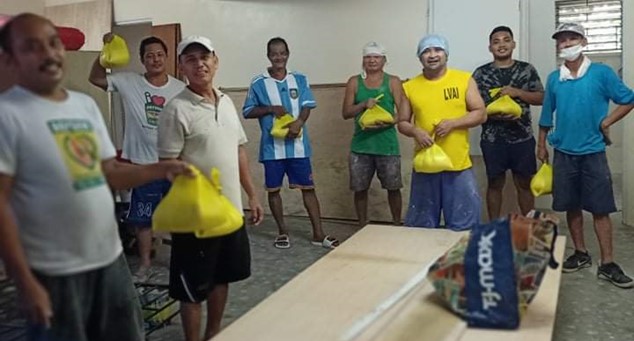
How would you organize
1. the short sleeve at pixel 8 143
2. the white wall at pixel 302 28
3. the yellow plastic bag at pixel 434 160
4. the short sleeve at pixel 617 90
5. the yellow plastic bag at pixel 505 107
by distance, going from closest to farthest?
the short sleeve at pixel 8 143 → the yellow plastic bag at pixel 434 160 → the short sleeve at pixel 617 90 → the yellow plastic bag at pixel 505 107 → the white wall at pixel 302 28

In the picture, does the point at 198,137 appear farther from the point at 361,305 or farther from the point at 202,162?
the point at 361,305

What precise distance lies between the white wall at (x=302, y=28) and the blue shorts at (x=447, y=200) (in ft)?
6.21

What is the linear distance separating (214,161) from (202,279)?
1.46ft

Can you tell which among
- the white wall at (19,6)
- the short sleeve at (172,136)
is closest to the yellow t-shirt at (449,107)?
the short sleeve at (172,136)

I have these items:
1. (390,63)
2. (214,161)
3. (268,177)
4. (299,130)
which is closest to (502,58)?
(390,63)

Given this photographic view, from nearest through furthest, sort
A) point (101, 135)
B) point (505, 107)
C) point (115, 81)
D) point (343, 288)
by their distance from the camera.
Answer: point (101, 135)
point (343, 288)
point (115, 81)
point (505, 107)

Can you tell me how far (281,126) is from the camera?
4176 mm

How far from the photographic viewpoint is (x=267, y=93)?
4.27 meters

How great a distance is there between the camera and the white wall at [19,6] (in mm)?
5984

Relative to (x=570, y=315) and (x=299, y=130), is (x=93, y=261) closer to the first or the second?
(x=570, y=315)

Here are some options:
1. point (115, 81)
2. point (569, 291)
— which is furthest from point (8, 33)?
point (569, 291)

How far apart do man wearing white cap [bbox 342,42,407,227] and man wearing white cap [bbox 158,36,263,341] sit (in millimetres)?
1941

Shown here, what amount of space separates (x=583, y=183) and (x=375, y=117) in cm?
138

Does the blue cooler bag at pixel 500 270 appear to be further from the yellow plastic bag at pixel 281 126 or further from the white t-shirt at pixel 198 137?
the yellow plastic bag at pixel 281 126
